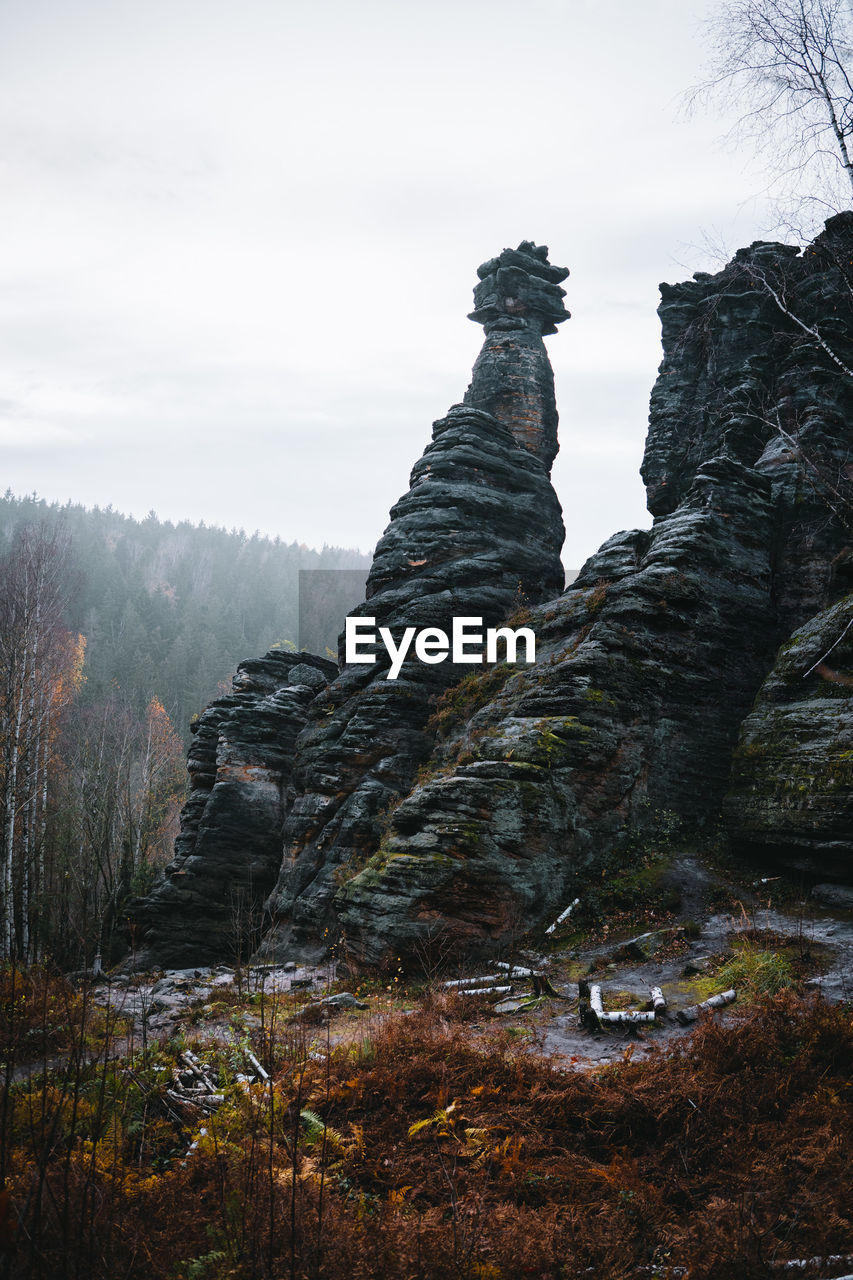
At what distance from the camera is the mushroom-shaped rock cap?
100 ft

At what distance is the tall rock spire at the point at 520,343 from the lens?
1148 inches

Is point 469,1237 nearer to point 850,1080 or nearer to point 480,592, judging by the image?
point 850,1080

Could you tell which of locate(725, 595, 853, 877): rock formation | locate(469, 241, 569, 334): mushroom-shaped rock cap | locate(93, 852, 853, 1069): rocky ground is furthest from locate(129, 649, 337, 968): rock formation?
locate(469, 241, 569, 334): mushroom-shaped rock cap

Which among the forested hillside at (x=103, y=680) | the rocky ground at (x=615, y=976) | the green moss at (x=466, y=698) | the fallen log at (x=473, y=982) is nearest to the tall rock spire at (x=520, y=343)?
the green moss at (x=466, y=698)

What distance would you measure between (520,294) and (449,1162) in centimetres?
3184

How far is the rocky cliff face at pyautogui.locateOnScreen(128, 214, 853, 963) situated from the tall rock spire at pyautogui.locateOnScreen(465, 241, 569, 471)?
2.75 ft

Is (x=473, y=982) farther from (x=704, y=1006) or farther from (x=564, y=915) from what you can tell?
(x=704, y=1006)

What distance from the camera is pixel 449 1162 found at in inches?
226

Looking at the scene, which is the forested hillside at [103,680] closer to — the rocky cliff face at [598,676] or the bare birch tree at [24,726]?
the bare birch tree at [24,726]

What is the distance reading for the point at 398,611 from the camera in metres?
21.9

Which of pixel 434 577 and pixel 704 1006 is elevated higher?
pixel 434 577

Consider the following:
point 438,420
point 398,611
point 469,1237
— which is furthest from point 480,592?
point 469,1237

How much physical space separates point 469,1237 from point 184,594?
10546cm

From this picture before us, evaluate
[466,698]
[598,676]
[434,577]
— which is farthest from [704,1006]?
[434,577]
